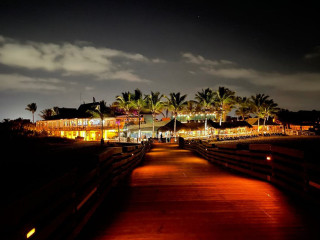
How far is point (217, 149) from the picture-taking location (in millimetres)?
12102

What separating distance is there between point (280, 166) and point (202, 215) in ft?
10.3

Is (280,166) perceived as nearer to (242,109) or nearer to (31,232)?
(31,232)

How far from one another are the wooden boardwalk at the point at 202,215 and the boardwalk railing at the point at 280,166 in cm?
33

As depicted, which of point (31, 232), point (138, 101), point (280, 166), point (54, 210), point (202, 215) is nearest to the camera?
point (31, 232)

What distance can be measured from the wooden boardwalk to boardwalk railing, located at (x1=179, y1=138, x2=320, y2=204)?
0.33m

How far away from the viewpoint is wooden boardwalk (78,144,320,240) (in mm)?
3637

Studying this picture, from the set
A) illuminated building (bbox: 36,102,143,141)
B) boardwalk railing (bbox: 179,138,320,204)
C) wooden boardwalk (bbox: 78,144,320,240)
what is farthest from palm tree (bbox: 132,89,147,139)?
wooden boardwalk (bbox: 78,144,320,240)

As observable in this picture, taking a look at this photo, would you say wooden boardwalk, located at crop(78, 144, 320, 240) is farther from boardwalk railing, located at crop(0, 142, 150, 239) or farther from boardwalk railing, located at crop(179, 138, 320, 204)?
boardwalk railing, located at crop(0, 142, 150, 239)

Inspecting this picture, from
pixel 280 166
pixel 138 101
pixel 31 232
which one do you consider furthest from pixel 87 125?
pixel 31 232

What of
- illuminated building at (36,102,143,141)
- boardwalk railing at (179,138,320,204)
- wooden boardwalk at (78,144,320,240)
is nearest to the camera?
wooden boardwalk at (78,144,320,240)

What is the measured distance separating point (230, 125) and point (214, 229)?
43.8m

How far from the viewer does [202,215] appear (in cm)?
436

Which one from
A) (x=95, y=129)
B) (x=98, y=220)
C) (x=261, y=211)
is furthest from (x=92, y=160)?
(x=95, y=129)

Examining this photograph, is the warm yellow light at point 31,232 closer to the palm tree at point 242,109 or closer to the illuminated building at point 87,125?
the illuminated building at point 87,125
